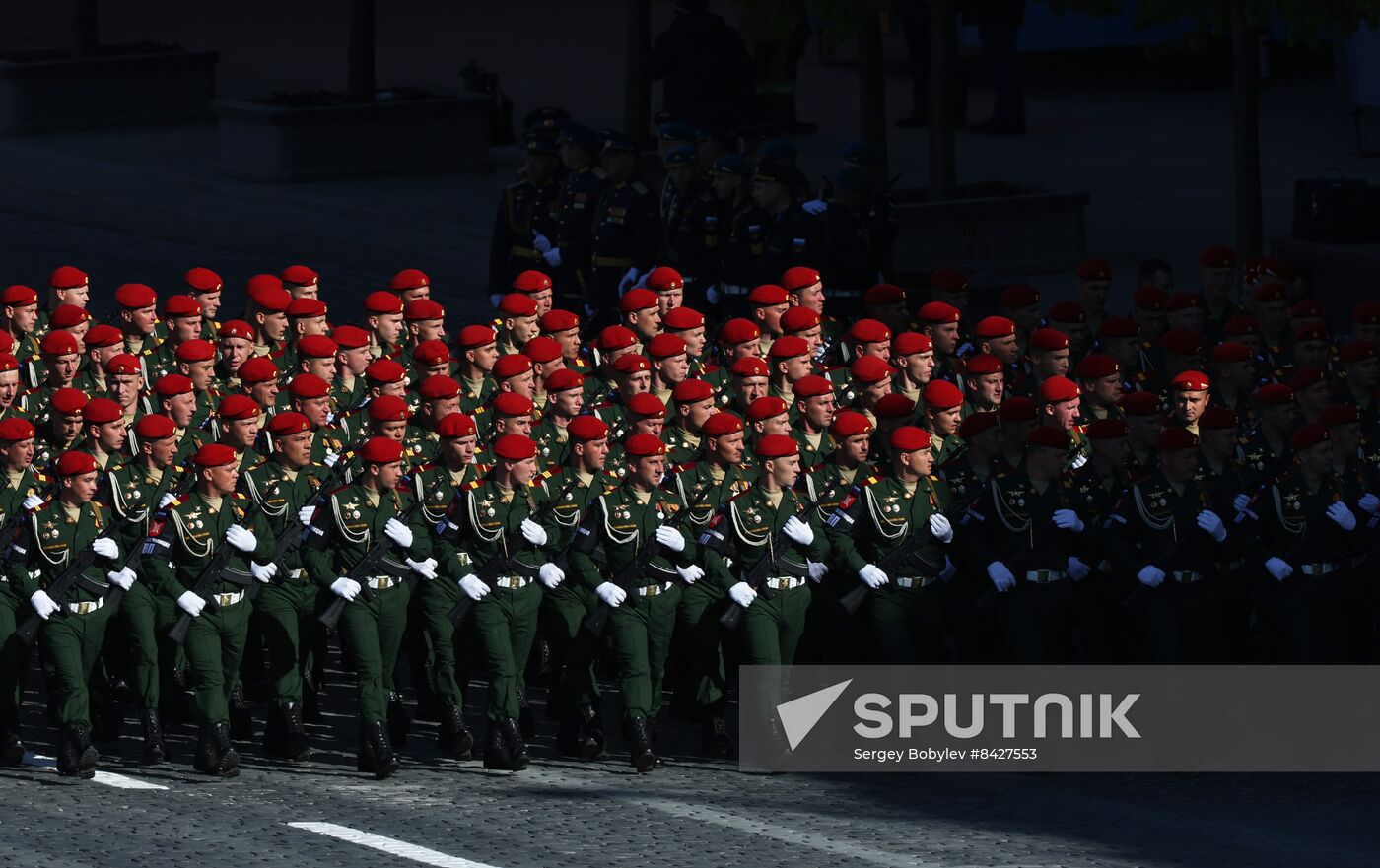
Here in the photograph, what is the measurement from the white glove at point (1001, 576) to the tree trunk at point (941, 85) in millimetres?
9075

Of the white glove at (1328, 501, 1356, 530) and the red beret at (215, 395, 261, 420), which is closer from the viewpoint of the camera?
the white glove at (1328, 501, 1356, 530)

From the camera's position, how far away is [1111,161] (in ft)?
94.8

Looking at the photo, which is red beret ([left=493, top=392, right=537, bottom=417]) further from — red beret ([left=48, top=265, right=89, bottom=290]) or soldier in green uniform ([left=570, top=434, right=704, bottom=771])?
red beret ([left=48, top=265, right=89, bottom=290])

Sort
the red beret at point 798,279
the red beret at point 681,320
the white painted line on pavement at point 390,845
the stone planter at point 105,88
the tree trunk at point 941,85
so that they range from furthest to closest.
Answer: the stone planter at point 105,88
the tree trunk at point 941,85
the red beret at point 798,279
the red beret at point 681,320
the white painted line on pavement at point 390,845

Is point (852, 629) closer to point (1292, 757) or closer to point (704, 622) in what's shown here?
point (704, 622)

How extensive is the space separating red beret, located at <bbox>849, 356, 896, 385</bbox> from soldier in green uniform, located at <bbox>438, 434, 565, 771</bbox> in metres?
2.36

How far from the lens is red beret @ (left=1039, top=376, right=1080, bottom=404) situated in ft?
49.3

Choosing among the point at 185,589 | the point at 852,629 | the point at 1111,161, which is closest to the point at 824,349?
the point at 852,629

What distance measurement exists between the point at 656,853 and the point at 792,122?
18412 millimetres

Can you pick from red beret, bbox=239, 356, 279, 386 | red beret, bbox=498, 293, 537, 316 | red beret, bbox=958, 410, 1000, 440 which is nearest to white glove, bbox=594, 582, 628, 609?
red beret, bbox=958, 410, 1000, 440

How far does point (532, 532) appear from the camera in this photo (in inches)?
541

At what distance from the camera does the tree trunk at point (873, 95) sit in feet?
73.6

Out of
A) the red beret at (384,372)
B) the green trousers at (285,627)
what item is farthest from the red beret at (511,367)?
the green trousers at (285,627)

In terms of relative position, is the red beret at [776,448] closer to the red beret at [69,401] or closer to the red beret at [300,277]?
the red beret at [69,401]
